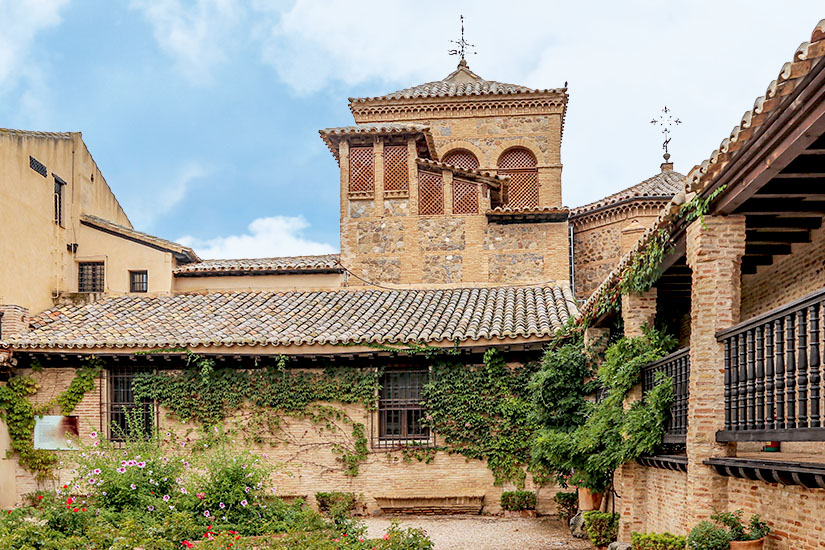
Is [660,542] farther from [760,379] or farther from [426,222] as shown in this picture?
[426,222]

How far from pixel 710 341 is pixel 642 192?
48.1 feet

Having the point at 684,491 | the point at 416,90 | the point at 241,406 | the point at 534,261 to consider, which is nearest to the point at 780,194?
the point at 684,491

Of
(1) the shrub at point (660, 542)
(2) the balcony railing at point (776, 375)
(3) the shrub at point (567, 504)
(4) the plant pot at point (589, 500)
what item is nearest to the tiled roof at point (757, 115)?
(2) the balcony railing at point (776, 375)

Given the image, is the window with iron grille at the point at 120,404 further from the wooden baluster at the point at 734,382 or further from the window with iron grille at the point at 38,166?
the wooden baluster at the point at 734,382

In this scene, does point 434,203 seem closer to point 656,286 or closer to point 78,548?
point 656,286

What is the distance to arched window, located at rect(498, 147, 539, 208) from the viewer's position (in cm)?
2414

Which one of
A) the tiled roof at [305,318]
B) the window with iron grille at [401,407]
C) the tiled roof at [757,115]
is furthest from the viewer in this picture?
the window with iron grille at [401,407]

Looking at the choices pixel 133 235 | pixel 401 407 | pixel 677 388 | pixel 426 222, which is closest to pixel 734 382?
pixel 677 388

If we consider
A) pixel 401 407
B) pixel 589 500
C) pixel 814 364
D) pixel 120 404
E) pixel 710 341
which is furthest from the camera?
pixel 120 404

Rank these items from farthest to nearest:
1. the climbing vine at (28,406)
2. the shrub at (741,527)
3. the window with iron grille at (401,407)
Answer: the climbing vine at (28,406) < the window with iron grille at (401,407) < the shrub at (741,527)

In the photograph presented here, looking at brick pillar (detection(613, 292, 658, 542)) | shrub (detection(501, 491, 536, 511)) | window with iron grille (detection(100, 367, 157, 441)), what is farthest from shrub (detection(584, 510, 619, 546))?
window with iron grille (detection(100, 367, 157, 441))

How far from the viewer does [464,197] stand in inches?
824

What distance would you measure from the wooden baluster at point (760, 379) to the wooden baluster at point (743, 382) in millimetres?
212

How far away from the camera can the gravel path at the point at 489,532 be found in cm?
1262
